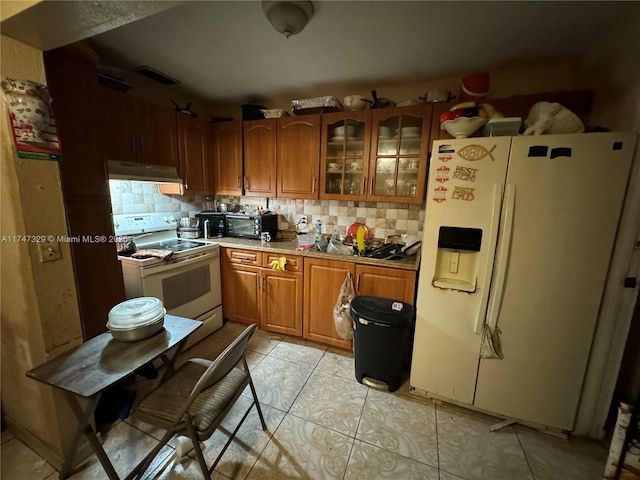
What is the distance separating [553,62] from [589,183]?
4.29 ft

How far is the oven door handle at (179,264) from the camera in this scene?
1.84 m

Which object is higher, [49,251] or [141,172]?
[141,172]

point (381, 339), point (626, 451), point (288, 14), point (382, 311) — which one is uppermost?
point (288, 14)

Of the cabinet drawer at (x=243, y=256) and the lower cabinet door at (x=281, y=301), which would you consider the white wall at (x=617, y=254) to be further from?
the cabinet drawer at (x=243, y=256)

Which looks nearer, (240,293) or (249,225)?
(240,293)

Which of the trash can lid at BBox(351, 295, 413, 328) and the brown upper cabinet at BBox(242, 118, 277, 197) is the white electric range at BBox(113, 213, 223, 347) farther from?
the trash can lid at BBox(351, 295, 413, 328)

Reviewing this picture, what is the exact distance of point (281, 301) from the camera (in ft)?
7.77

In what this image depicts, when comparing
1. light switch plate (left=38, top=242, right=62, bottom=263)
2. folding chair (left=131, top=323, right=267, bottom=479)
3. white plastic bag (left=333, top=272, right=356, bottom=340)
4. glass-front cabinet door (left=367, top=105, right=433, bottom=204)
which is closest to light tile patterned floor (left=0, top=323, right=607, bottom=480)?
folding chair (left=131, top=323, right=267, bottom=479)

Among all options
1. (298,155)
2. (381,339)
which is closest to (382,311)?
(381,339)

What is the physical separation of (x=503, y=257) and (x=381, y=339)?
90 centimetres

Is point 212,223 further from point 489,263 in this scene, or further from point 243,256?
point 489,263

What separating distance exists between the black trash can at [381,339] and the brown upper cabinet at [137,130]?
81.6 inches

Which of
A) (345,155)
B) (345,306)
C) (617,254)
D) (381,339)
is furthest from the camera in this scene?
(345,155)

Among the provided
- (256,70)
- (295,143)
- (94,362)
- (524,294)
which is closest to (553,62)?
(524,294)
